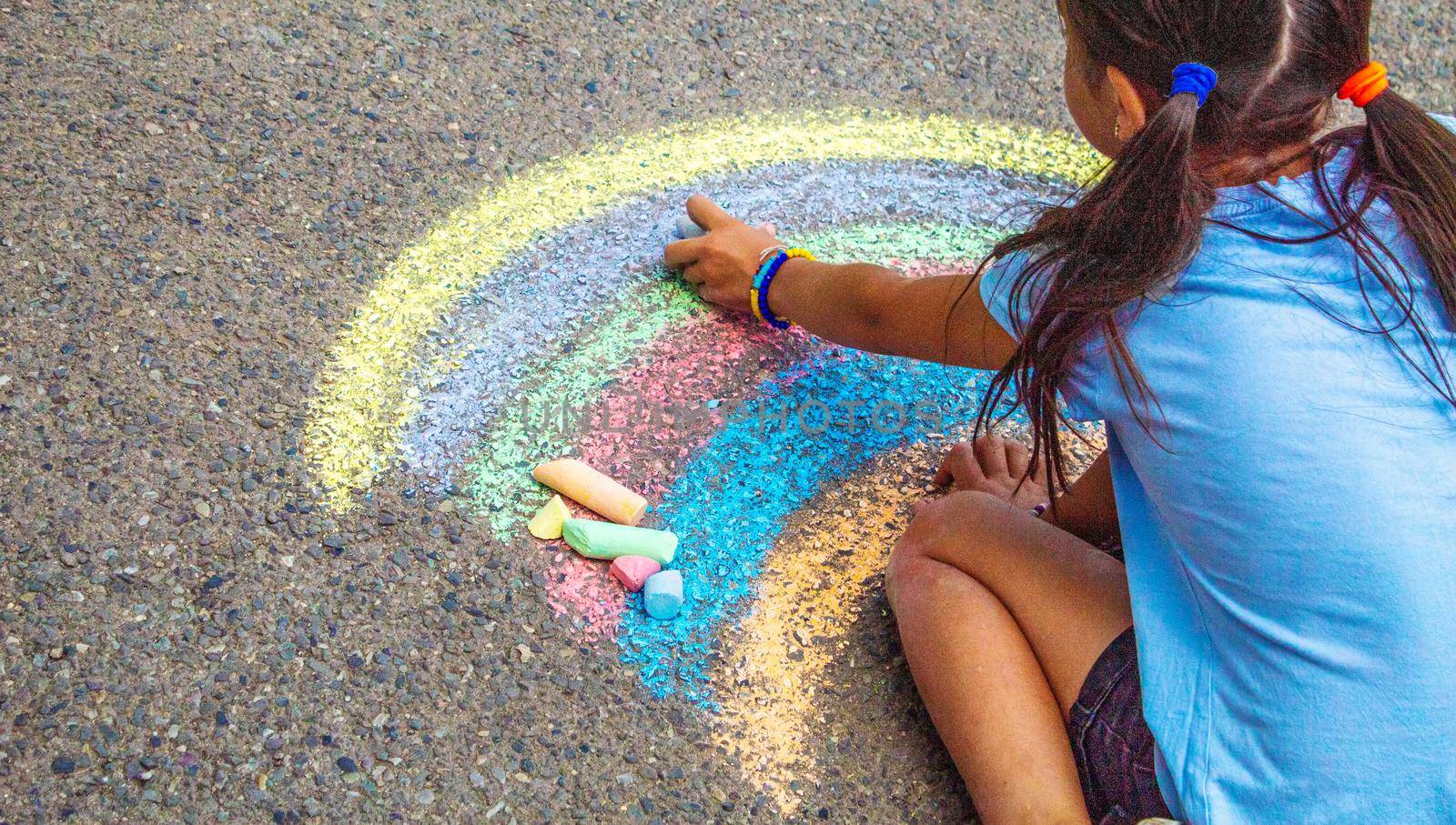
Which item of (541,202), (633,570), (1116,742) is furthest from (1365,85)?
(541,202)

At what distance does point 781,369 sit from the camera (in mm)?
2023

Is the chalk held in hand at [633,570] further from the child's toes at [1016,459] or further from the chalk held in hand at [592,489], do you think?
the child's toes at [1016,459]

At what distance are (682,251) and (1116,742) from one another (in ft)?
3.66

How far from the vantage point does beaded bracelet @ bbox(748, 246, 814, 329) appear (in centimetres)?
195

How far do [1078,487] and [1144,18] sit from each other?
0.73 meters

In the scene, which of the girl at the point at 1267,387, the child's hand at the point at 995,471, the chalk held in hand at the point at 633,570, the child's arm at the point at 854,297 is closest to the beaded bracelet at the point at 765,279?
the child's arm at the point at 854,297

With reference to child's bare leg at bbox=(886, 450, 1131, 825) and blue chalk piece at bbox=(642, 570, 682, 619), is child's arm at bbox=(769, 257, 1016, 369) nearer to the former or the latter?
child's bare leg at bbox=(886, 450, 1131, 825)

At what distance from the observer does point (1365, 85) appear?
119 centimetres

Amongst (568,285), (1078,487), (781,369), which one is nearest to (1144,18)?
(1078,487)

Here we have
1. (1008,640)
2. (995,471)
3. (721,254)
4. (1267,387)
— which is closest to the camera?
(1267,387)

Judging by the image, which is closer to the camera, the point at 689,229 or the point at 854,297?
the point at 854,297

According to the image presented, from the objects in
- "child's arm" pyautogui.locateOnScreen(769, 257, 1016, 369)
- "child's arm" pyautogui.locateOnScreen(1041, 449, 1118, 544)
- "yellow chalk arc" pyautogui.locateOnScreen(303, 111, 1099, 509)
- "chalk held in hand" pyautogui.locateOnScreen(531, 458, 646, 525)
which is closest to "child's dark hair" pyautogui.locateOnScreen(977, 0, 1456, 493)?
"child's arm" pyautogui.locateOnScreen(769, 257, 1016, 369)

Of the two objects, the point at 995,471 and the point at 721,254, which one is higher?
the point at 721,254

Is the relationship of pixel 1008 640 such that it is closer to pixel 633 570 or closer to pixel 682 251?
pixel 633 570
